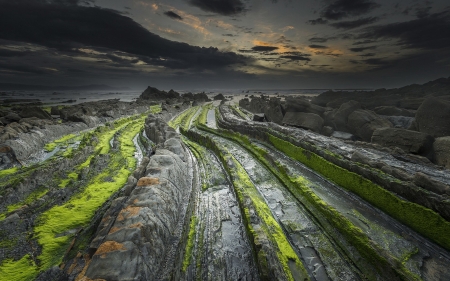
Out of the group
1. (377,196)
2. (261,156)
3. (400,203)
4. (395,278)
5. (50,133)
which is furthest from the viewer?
(50,133)

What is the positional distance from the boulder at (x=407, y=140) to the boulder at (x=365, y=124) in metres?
3.56

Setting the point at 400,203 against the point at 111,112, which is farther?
the point at 111,112

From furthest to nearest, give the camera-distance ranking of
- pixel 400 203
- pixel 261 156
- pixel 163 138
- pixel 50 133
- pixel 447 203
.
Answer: pixel 50 133
pixel 163 138
pixel 261 156
pixel 400 203
pixel 447 203

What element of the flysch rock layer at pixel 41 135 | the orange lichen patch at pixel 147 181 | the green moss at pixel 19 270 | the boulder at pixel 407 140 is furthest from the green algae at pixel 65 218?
the boulder at pixel 407 140

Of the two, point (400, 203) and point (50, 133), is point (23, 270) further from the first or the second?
point (50, 133)

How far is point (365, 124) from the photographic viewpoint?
21016mm

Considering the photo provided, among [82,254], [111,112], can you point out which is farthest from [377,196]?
[111,112]

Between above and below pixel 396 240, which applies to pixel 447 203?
above

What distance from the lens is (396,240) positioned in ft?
22.9

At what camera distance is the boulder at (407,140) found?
554 inches

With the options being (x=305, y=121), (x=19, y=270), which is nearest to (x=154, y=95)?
(x=305, y=121)

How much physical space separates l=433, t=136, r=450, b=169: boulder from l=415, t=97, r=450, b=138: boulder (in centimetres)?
438

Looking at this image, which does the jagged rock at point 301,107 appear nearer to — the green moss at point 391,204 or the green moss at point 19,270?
the green moss at point 391,204

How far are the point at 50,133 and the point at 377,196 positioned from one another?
30721mm
